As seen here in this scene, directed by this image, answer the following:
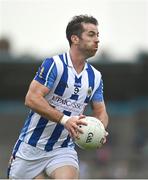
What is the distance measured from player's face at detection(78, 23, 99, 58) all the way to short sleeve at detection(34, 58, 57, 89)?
1.35 ft

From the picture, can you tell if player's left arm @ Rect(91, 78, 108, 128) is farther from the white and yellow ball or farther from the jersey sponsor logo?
the white and yellow ball

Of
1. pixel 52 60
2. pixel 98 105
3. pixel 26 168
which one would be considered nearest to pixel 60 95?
pixel 52 60

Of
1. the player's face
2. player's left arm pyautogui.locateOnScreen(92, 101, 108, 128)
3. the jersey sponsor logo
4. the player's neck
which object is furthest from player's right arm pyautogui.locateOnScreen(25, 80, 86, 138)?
player's left arm pyautogui.locateOnScreen(92, 101, 108, 128)

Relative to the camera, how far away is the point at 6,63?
38500 millimetres

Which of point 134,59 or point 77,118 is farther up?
point 77,118

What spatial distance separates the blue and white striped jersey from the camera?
1009cm

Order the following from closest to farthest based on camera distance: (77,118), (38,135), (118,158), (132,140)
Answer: (77,118) < (38,135) < (118,158) < (132,140)

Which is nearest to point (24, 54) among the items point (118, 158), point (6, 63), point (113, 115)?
point (6, 63)

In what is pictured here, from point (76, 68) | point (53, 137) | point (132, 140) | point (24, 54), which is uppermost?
point (76, 68)

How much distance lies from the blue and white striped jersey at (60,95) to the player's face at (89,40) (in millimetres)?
231

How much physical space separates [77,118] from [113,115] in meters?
29.6

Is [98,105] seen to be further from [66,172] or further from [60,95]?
[66,172]

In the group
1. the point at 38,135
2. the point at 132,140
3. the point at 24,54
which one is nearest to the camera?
the point at 38,135

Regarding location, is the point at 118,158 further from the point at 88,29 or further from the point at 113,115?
the point at 88,29
